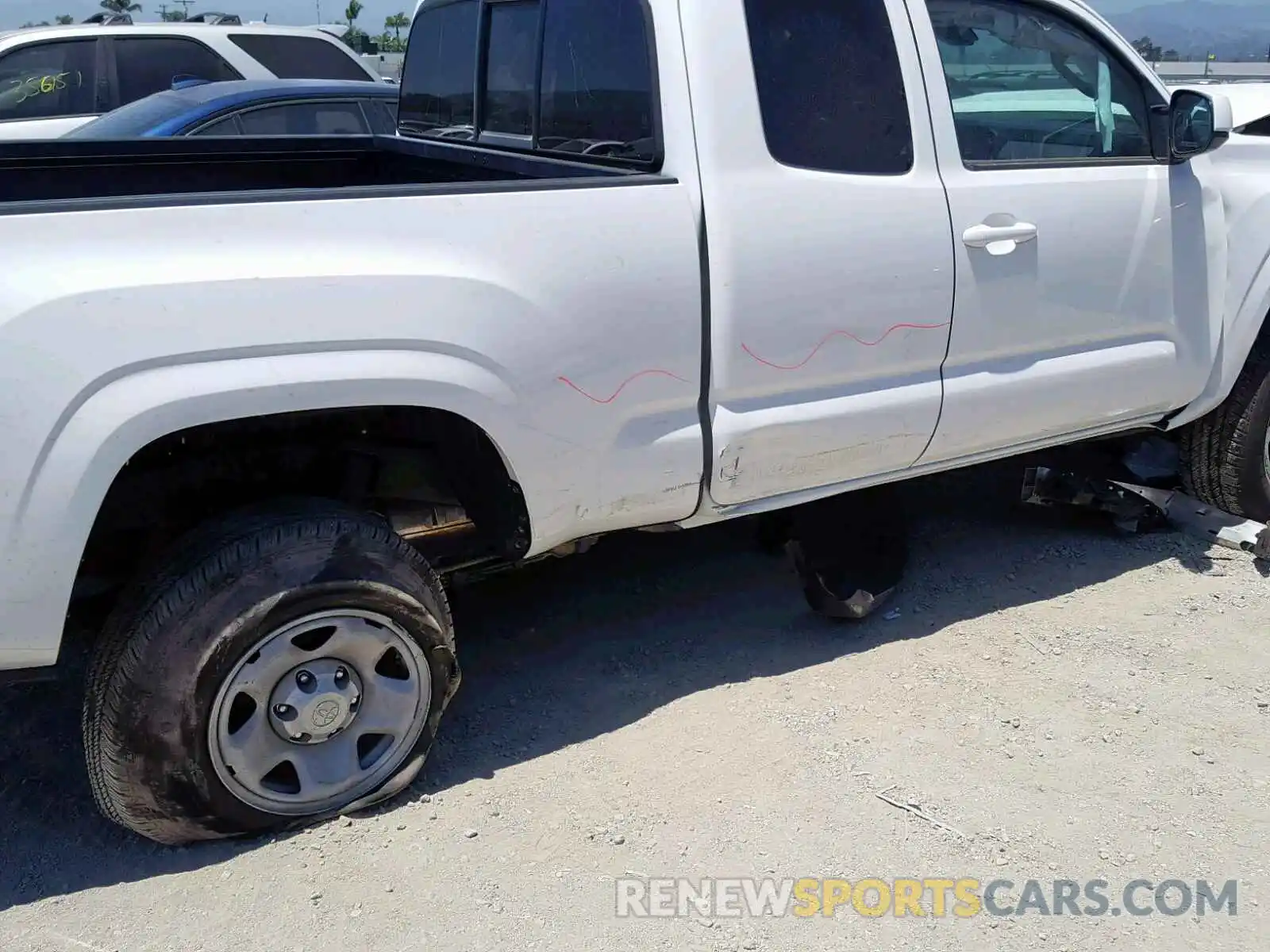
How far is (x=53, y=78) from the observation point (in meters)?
8.20

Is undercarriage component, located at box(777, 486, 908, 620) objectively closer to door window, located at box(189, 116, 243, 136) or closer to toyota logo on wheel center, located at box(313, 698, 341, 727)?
toyota logo on wheel center, located at box(313, 698, 341, 727)

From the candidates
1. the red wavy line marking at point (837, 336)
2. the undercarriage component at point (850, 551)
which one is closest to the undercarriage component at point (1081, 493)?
the undercarriage component at point (850, 551)

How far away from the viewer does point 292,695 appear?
8.87ft

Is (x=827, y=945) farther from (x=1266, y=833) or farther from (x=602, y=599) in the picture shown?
(x=602, y=599)

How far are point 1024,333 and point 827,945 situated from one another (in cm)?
188

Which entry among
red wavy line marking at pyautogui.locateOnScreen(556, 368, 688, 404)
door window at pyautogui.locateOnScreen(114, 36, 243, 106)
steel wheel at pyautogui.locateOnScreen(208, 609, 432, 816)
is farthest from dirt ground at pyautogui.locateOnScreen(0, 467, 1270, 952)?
door window at pyautogui.locateOnScreen(114, 36, 243, 106)

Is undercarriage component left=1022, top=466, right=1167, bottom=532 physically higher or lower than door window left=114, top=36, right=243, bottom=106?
lower

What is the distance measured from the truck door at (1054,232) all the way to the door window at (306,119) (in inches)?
138

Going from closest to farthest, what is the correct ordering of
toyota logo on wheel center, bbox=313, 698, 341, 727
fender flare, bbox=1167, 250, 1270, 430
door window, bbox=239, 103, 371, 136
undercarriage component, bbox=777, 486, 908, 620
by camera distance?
1. toyota logo on wheel center, bbox=313, 698, 341, 727
2. undercarriage component, bbox=777, 486, 908, 620
3. fender flare, bbox=1167, 250, 1270, 430
4. door window, bbox=239, 103, 371, 136

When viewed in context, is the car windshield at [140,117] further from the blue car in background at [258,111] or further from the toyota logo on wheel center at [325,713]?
the toyota logo on wheel center at [325,713]

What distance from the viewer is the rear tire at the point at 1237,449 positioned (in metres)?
4.29

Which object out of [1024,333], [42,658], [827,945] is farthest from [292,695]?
[1024,333]

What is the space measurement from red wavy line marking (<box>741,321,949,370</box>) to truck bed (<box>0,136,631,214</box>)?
60 cm

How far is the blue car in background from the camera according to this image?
5.86m
